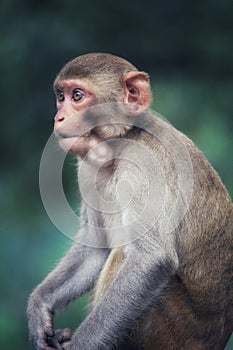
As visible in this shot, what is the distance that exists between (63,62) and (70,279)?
394 centimetres

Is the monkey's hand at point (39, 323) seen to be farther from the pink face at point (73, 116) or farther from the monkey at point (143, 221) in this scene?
the pink face at point (73, 116)

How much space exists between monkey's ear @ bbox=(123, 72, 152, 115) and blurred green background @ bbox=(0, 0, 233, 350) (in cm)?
321

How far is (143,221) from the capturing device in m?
5.39

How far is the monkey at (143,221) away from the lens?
541cm

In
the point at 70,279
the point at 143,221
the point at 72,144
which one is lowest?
the point at 70,279

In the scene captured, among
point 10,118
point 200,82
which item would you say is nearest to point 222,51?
point 200,82

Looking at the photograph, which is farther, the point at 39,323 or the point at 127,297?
the point at 39,323

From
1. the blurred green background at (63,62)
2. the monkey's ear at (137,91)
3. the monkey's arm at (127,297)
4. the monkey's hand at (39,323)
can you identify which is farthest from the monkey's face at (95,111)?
the blurred green background at (63,62)

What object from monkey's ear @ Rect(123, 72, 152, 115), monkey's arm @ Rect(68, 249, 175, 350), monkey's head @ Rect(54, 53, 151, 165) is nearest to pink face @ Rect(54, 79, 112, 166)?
monkey's head @ Rect(54, 53, 151, 165)

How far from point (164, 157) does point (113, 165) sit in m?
0.33

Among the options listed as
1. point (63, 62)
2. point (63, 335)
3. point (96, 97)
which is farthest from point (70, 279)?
point (63, 62)

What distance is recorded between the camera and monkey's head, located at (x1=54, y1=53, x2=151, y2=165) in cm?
555

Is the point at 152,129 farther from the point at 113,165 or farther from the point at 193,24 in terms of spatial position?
the point at 193,24

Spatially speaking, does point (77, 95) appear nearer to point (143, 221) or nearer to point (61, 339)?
point (143, 221)
